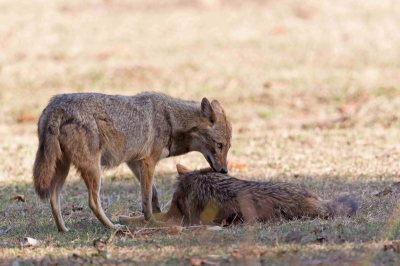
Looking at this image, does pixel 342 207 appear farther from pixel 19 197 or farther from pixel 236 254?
pixel 19 197

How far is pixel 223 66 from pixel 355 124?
6035mm

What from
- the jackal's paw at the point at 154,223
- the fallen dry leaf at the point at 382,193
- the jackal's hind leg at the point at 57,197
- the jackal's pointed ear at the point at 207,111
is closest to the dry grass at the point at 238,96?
the jackal's hind leg at the point at 57,197

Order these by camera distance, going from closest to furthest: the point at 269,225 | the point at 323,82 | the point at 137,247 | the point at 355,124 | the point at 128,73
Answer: the point at 137,247
the point at 269,225
the point at 355,124
the point at 323,82
the point at 128,73

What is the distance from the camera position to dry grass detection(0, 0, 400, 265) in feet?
19.8

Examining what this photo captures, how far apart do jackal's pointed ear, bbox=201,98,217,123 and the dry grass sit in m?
1.49

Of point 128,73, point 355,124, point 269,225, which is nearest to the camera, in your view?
point 269,225

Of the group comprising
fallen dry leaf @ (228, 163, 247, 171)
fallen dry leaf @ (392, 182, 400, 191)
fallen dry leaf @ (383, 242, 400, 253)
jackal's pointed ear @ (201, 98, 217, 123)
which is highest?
jackal's pointed ear @ (201, 98, 217, 123)

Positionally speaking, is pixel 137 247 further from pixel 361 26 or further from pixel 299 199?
pixel 361 26

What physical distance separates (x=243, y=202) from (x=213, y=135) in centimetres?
134

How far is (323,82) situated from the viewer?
17172mm

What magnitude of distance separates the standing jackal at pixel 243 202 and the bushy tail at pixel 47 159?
4.81 ft

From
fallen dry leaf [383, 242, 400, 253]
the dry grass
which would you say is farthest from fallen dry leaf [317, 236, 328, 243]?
fallen dry leaf [383, 242, 400, 253]

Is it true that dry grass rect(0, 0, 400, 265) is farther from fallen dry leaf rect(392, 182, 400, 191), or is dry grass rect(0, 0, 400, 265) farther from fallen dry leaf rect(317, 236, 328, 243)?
fallen dry leaf rect(392, 182, 400, 191)

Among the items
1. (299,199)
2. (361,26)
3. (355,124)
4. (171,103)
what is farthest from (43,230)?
(361,26)
